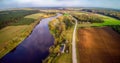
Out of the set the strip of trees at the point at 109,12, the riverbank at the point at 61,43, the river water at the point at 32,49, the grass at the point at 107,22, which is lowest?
the river water at the point at 32,49

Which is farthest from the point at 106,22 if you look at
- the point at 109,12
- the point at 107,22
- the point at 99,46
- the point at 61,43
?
the point at 61,43

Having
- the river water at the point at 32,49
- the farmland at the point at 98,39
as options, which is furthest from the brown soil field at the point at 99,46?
the river water at the point at 32,49

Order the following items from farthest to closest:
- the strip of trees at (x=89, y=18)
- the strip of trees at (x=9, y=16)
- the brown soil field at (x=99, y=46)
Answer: the strip of trees at (x=9, y=16) < the strip of trees at (x=89, y=18) < the brown soil field at (x=99, y=46)

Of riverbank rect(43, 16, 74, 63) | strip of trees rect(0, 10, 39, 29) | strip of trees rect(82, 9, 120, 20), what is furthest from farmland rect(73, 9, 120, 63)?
strip of trees rect(0, 10, 39, 29)

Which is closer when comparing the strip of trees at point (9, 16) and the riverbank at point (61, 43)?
the riverbank at point (61, 43)

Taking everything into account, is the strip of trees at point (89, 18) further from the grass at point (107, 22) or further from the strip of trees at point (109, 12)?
the strip of trees at point (109, 12)

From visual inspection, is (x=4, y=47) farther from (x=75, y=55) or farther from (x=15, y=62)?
(x=75, y=55)

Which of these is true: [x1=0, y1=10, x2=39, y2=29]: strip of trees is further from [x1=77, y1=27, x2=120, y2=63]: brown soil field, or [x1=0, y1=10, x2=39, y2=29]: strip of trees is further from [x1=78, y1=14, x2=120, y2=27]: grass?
[x1=78, y1=14, x2=120, y2=27]: grass

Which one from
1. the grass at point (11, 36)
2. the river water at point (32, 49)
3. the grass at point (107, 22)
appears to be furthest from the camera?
the grass at point (11, 36)
